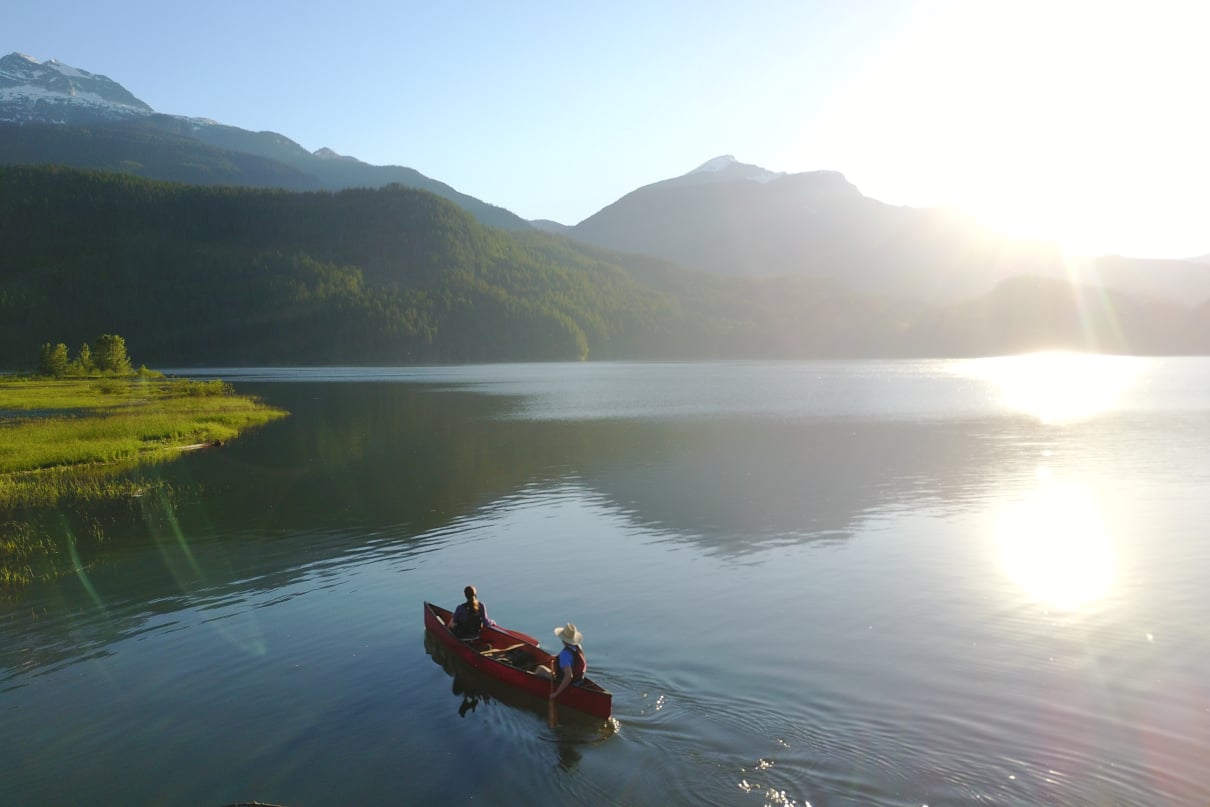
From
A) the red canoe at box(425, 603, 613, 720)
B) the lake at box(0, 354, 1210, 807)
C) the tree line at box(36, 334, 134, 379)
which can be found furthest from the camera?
the tree line at box(36, 334, 134, 379)

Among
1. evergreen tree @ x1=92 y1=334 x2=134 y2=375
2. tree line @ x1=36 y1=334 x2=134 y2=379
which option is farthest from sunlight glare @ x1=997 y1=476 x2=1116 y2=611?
evergreen tree @ x1=92 y1=334 x2=134 y2=375

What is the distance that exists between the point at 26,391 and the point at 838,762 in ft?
396

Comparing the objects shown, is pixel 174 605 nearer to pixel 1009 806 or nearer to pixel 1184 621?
pixel 1009 806

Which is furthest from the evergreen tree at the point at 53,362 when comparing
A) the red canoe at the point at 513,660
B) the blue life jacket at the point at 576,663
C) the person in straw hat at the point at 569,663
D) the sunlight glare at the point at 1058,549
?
the blue life jacket at the point at 576,663

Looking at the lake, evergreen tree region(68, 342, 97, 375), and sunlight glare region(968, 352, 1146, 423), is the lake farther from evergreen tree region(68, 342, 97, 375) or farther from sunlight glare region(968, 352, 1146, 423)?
evergreen tree region(68, 342, 97, 375)

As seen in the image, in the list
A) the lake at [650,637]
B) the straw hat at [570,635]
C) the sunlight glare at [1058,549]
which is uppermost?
the straw hat at [570,635]

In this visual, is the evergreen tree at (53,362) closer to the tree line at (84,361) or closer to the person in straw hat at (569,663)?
the tree line at (84,361)

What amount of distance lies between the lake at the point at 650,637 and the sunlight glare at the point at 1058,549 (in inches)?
9.0

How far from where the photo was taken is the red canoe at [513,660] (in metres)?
18.0

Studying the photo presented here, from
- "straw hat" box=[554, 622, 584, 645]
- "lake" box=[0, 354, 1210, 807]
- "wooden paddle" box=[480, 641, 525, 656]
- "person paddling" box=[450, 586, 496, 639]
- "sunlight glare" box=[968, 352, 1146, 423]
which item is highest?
"straw hat" box=[554, 622, 584, 645]

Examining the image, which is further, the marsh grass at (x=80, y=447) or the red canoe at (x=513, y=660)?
the marsh grass at (x=80, y=447)

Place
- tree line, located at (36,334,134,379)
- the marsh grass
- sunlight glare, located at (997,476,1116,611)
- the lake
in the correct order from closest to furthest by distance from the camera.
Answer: the lake
sunlight glare, located at (997,476,1116,611)
the marsh grass
tree line, located at (36,334,134,379)

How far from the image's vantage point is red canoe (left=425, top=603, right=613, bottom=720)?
18.0 metres

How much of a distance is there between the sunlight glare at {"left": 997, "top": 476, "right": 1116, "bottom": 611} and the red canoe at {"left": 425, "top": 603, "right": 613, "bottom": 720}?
1732cm
